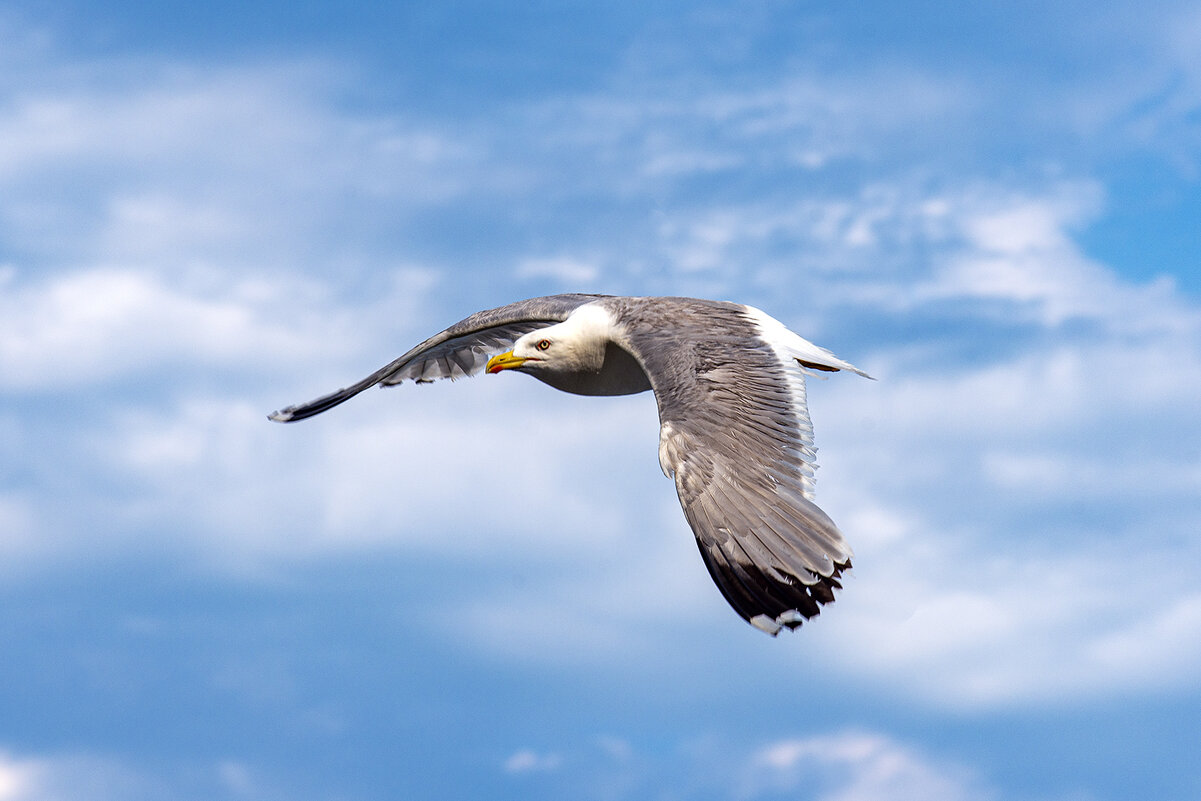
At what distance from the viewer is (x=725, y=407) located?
12016 millimetres

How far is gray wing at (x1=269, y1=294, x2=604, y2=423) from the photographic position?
17.5 meters

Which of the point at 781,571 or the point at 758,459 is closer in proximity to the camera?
the point at 781,571

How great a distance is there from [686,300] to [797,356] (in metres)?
1.75

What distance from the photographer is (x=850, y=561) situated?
1008 centimetres

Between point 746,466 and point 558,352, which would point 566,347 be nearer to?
point 558,352

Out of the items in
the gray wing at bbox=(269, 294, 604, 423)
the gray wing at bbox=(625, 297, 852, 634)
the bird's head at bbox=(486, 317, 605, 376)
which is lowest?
the gray wing at bbox=(625, 297, 852, 634)

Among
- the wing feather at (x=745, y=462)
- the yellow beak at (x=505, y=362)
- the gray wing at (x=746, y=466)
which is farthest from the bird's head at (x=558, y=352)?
the gray wing at (x=746, y=466)

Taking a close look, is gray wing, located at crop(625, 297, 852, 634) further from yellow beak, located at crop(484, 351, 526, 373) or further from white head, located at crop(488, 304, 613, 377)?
yellow beak, located at crop(484, 351, 526, 373)

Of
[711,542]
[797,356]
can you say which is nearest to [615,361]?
[797,356]

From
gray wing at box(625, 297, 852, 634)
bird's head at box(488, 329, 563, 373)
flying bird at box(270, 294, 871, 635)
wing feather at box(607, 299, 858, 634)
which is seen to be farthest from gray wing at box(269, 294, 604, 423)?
gray wing at box(625, 297, 852, 634)

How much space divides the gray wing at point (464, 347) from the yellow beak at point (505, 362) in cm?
150

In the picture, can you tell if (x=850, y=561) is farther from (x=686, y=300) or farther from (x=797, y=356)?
(x=686, y=300)

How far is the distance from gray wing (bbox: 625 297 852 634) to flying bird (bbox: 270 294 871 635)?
0.04ft

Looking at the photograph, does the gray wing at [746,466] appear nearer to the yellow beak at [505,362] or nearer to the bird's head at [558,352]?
the bird's head at [558,352]
